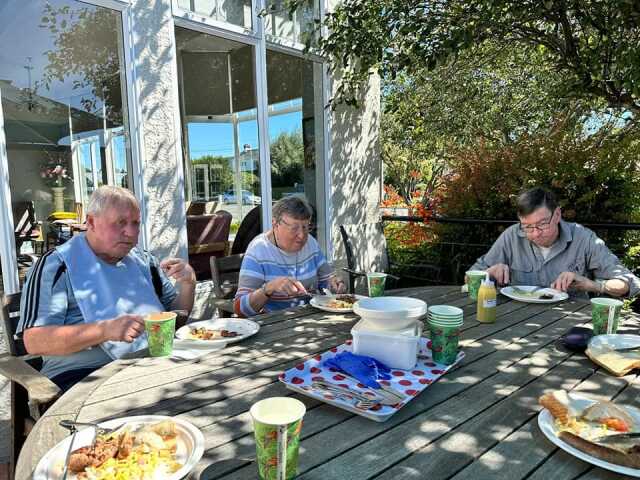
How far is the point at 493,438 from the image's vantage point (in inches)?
43.6

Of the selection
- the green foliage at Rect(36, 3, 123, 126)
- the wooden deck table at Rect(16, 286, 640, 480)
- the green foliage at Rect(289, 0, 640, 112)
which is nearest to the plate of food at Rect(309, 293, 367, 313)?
the wooden deck table at Rect(16, 286, 640, 480)

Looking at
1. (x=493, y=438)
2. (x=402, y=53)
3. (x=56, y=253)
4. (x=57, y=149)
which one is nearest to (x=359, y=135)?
(x=402, y=53)

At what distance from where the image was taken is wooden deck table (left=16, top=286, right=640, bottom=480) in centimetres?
101

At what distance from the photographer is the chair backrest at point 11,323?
1.84m

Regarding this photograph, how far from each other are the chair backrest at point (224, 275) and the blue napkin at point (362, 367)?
5.55 ft

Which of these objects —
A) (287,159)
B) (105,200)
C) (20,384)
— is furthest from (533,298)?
(287,159)

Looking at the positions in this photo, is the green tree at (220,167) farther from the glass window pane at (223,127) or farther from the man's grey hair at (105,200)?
the man's grey hair at (105,200)

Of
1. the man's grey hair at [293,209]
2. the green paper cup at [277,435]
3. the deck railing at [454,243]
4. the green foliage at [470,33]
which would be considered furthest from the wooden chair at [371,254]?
the green paper cup at [277,435]

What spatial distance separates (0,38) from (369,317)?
346cm

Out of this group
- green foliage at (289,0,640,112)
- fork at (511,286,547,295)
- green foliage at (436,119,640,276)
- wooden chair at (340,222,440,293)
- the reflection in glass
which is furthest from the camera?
wooden chair at (340,222,440,293)

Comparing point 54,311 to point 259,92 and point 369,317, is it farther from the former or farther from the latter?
point 259,92

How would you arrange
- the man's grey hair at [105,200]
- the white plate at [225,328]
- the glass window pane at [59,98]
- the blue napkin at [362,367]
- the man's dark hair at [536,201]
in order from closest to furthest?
1. the blue napkin at [362,367]
2. the white plate at [225,328]
3. the man's grey hair at [105,200]
4. the man's dark hair at [536,201]
5. the glass window pane at [59,98]

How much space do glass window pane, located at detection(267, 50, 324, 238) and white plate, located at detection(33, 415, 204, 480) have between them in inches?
145

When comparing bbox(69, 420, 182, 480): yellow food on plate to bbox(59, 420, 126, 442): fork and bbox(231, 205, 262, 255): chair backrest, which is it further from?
bbox(231, 205, 262, 255): chair backrest
